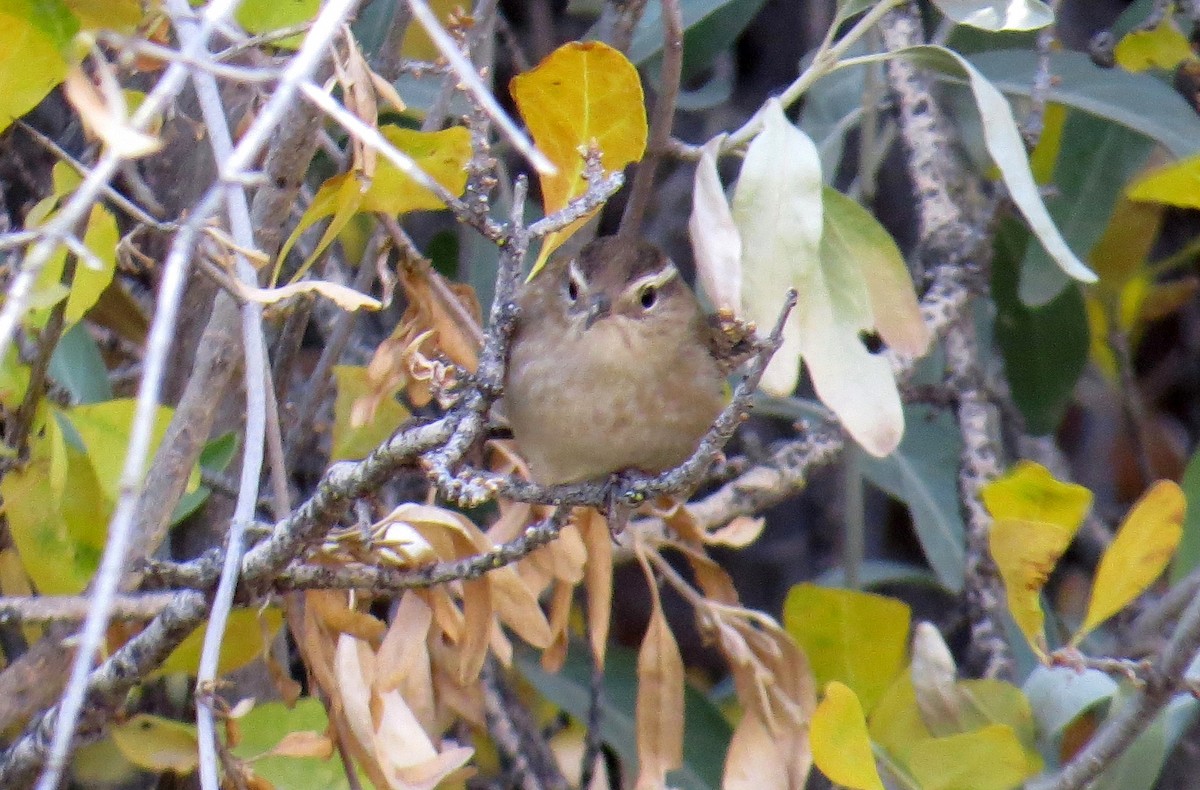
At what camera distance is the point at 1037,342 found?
137 inches

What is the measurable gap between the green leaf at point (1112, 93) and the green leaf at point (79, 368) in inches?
65.3

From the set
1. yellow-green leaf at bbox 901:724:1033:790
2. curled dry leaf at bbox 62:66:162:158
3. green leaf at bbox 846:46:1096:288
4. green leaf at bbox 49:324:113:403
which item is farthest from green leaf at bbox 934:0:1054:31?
green leaf at bbox 49:324:113:403

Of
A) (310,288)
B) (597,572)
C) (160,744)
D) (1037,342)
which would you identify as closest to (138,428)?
(310,288)

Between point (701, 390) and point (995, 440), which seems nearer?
point (701, 390)

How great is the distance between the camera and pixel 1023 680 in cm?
312

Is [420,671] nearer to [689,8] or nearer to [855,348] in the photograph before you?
[855,348]

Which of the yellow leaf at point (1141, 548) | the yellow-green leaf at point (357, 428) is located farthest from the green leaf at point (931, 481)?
the yellow-green leaf at point (357, 428)

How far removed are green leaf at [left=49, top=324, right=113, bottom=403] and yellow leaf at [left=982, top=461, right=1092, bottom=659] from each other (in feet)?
4.65

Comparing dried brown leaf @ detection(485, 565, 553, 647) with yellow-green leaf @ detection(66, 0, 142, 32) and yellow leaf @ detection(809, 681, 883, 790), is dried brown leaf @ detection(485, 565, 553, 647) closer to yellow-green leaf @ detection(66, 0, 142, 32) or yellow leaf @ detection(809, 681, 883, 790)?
yellow leaf @ detection(809, 681, 883, 790)

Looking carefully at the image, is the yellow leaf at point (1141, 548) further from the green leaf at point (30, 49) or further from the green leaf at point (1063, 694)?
the green leaf at point (30, 49)

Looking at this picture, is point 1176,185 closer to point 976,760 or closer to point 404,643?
point 976,760

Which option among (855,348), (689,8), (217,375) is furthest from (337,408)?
(689,8)

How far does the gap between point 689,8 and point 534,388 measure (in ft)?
2.95

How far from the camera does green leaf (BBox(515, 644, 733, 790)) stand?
9.84 ft
